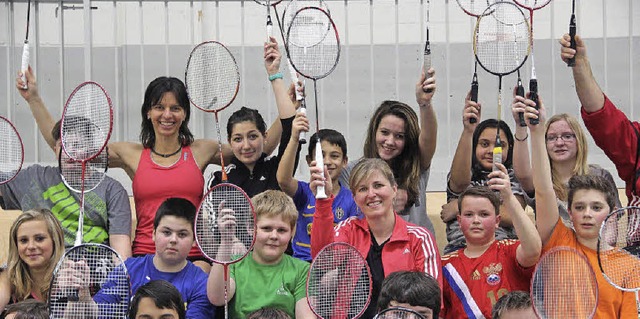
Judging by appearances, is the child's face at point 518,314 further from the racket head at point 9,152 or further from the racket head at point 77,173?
the racket head at point 9,152

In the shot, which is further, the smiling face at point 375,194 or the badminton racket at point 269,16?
the badminton racket at point 269,16

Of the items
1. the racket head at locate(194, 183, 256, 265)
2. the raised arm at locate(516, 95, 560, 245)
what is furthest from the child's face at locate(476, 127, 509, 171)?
the racket head at locate(194, 183, 256, 265)

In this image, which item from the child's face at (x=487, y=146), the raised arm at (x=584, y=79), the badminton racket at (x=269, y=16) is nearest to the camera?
the raised arm at (x=584, y=79)

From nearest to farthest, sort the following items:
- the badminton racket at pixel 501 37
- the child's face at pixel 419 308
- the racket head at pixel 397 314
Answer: the racket head at pixel 397 314 < the child's face at pixel 419 308 < the badminton racket at pixel 501 37

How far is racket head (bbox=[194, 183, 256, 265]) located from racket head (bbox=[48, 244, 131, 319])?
424mm

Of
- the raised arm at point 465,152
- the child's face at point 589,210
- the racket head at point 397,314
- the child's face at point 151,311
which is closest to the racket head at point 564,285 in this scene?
the child's face at point 589,210

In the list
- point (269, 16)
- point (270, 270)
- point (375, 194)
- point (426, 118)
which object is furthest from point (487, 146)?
point (270, 270)

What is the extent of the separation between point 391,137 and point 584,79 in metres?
1.14

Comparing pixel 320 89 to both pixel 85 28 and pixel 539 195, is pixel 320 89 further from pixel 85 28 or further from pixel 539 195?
pixel 539 195

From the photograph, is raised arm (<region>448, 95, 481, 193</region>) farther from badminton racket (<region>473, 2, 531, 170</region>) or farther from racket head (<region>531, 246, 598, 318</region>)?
racket head (<region>531, 246, 598, 318</region>)

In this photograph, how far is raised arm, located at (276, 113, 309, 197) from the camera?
21.1 ft

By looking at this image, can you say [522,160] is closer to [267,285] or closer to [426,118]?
[426,118]

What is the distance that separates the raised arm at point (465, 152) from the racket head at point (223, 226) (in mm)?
1465

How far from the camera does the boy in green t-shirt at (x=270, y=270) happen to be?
6.29m
